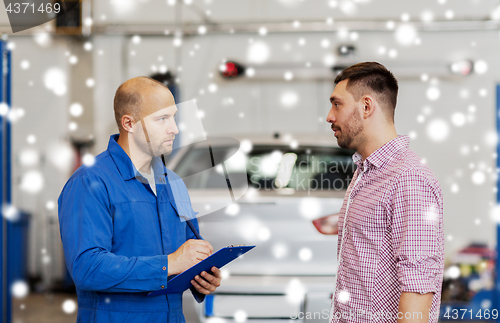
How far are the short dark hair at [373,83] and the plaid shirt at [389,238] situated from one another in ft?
0.47

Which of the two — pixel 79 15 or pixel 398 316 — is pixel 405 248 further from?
pixel 79 15

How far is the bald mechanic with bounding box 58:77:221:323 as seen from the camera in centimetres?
126

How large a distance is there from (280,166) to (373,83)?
3.63 ft

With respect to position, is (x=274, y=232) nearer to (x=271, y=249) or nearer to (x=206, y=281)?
(x=271, y=249)

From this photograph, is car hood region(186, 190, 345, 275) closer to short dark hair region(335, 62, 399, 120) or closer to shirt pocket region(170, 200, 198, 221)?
shirt pocket region(170, 200, 198, 221)

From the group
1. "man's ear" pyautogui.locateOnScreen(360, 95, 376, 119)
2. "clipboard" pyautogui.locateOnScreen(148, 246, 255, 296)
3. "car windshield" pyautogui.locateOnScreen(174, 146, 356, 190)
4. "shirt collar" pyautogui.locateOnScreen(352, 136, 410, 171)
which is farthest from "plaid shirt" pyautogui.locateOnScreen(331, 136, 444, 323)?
"car windshield" pyautogui.locateOnScreen(174, 146, 356, 190)

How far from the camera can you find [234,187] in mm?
2334

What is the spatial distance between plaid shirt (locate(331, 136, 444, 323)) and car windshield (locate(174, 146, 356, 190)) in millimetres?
901

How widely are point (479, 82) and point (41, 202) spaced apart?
459 centimetres

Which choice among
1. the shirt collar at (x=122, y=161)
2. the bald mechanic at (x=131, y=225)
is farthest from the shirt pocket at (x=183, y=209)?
the shirt collar at (x=122, y=161)

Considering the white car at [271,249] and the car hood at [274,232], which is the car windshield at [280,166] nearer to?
the white car at [271,249]

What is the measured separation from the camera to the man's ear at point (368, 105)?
1409 millimetres

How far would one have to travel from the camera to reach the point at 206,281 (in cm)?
143

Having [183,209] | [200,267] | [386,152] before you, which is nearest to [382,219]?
[386,152]
